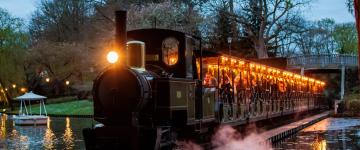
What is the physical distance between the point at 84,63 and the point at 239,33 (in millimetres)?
18255

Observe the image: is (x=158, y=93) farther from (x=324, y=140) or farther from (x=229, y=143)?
(x=324, y=140)

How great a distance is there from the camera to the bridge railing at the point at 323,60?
50812 millimetres

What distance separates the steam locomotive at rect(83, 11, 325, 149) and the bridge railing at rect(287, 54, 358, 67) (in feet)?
106

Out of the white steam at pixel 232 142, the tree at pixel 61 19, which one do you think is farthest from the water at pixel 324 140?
the tree at pixel 61 19

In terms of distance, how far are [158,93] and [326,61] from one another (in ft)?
136

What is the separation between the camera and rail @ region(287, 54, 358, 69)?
2002 inches

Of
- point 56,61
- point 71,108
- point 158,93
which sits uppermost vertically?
point 56,61

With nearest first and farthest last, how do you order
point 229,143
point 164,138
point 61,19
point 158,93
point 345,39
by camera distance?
point 164,138
point 158,93
point 229,143
point 61,19
point 345,39

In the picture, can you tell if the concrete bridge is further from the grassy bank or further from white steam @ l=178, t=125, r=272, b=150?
white steam @ l=178, t=125, r=272, b=150

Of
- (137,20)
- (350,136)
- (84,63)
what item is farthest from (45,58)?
(350,136)

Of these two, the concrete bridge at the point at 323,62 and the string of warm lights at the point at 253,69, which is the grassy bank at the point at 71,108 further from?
the string of warm lights at the point at 253,69

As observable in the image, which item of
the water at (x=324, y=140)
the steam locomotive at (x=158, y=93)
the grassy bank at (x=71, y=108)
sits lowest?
the grassy bank at (x=71, y=108)

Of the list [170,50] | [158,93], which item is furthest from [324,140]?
[158,93]

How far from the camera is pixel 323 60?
169 ft
